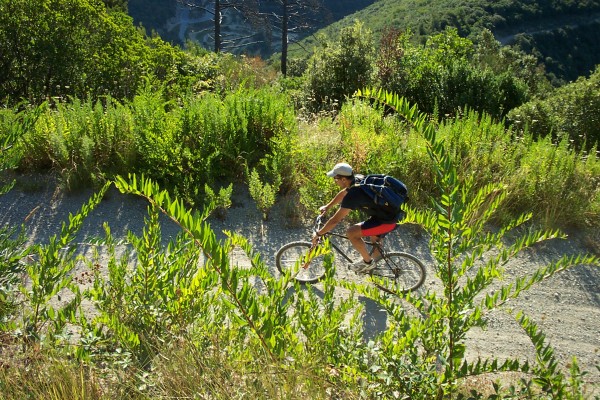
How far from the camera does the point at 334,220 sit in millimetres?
5355

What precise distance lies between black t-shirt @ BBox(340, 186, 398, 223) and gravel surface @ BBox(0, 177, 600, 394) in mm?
984

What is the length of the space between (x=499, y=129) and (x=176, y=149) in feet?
16.9

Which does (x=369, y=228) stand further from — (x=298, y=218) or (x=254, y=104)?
(x=254, y=104)

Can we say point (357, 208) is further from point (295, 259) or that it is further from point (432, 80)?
point (432, 80)

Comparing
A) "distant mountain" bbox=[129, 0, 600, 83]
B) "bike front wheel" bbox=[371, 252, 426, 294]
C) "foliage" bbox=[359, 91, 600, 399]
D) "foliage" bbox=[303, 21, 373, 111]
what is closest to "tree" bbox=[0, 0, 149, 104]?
"foliage" bbox=[303, 21, 373, 111]

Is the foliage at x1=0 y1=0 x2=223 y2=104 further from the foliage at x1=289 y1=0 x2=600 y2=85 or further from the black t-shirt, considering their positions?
the foliage at x1=289 y1=0 x2=600 y2=85

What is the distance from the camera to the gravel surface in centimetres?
503

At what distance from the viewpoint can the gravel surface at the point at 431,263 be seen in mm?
5027

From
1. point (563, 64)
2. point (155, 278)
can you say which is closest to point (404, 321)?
point (155, 278)

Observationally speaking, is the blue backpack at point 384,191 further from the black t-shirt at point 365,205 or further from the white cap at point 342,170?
the white cap at point 342,170

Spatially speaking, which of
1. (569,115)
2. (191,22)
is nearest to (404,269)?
(569,115)

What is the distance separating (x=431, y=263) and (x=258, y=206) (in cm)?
252

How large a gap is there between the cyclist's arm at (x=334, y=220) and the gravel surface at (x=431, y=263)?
2.99 feet

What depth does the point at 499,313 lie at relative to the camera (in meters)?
5.41
